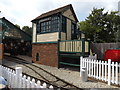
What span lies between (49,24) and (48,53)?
3.32 meters

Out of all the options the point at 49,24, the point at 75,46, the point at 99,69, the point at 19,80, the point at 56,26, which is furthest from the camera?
the point at 49,24

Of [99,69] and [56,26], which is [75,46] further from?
[56,26]

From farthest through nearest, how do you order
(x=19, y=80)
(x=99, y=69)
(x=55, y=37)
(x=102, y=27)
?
(x=102, y=27)
(x=55, y=37)
(x=99, y=69)
(x=19, y=80)

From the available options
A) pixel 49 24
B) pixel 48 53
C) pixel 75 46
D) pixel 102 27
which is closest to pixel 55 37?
pixel 48 53

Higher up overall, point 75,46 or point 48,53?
point 75,46

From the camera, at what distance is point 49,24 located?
1027 centimetres

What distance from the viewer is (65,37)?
987 cm

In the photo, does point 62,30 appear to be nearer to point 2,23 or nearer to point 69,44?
point 69,44

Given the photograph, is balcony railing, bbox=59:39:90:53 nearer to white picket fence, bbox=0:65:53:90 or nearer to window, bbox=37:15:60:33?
window, bbox=37:15:60:33

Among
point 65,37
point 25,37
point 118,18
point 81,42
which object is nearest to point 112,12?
point 118,18

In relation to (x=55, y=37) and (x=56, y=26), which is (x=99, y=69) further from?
(x=56, y=26)

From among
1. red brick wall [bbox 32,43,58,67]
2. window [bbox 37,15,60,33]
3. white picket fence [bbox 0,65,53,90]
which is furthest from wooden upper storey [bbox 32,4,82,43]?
white picket fence [bbox 0,65,53,90]

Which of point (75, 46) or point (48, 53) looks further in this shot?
point (48, 53)

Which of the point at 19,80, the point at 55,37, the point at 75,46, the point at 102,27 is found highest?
the point at 102,27
